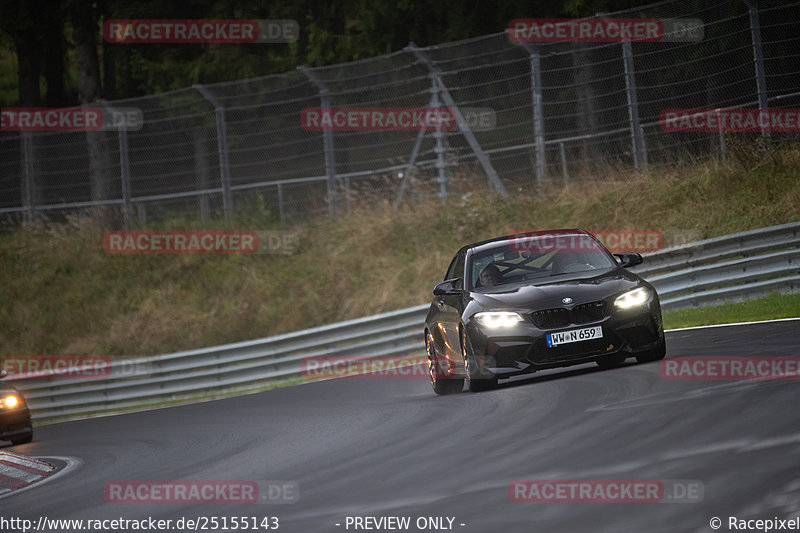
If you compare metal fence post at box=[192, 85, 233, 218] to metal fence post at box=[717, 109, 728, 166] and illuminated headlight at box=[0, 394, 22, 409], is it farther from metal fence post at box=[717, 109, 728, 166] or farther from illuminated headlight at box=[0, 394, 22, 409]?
illuminated headlight at box=[0, 394, 22, 409]

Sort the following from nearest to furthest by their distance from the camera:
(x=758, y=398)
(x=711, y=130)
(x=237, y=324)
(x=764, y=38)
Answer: (x=758, y=398) → (x=764, y=38) → (x=711, y=130) → (x=237, y=324)

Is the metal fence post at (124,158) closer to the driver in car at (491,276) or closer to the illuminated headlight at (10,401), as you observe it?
the illuminated headlight at (10,401)

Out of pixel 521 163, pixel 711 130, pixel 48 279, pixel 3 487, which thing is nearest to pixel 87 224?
pixel 48 279

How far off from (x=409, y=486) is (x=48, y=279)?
22.3 m

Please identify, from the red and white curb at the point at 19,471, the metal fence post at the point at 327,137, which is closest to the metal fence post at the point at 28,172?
the metal fence post at the point at 327,137

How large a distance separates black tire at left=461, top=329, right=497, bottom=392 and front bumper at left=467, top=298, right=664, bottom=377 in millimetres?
255

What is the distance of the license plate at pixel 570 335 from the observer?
10773mm

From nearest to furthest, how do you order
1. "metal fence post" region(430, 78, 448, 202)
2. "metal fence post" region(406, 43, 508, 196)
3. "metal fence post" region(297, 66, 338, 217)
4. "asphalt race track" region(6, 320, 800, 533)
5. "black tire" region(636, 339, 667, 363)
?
"asphalt race track" region(6, 320, 800, 533)
"black tire" region(636, 339, 667, 363)
"metal fence post" region(406, 43, 508, 196)
"metal fence post" region(430, 78, 448, 202)
"metal fence post" region(297, 66, 338, 217)

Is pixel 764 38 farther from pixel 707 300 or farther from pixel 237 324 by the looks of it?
pixel 237 324

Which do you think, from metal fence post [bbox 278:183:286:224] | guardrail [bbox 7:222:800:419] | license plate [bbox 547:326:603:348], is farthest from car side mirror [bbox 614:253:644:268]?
metal fence post [bbox 278:183:286:224]

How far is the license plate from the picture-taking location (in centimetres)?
1077

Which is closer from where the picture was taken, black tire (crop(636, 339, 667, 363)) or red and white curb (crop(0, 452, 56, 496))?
red and white curb (crop(0, 452, 56, 496))

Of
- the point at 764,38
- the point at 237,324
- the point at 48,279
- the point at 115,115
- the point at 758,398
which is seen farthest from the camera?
the point at 48,279

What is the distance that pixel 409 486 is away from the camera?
7609mm
